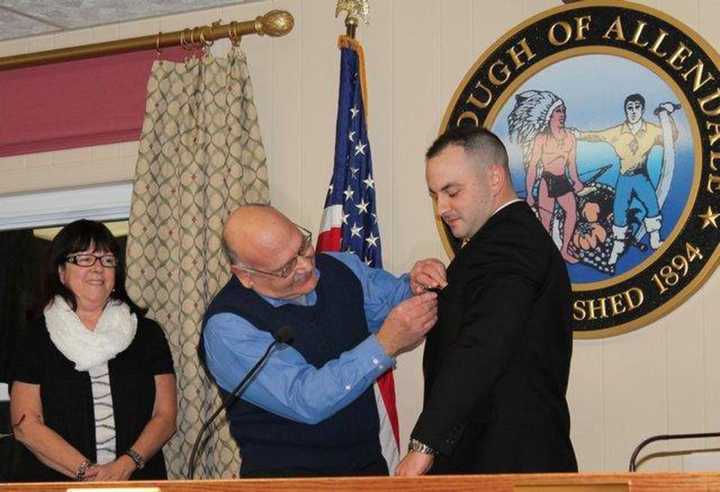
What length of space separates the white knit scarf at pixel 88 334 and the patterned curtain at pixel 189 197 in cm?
40

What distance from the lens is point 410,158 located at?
466 cm

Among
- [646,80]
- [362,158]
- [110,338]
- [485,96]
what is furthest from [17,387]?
[646,80]

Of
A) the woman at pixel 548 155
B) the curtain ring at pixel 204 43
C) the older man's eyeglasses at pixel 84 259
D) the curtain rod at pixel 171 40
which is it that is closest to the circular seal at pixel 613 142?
the woman at pixel 548 155

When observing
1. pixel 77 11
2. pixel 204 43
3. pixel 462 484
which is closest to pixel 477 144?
pixel 462 484

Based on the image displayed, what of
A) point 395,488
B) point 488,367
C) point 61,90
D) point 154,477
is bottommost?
point 154,477

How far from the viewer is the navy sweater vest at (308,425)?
3.16 m

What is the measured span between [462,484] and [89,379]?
262 centimetres

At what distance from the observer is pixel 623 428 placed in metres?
4.13

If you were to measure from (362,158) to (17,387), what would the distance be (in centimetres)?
151

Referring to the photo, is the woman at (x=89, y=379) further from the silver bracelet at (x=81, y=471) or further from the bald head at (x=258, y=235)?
the bald head at (x=258, y=235)

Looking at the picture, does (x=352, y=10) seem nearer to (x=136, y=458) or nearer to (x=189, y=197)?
(x=189, y=197)

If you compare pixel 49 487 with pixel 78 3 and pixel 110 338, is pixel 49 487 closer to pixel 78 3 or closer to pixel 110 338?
pixel 110 338

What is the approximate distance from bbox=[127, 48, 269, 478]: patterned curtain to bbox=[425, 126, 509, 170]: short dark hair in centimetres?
179

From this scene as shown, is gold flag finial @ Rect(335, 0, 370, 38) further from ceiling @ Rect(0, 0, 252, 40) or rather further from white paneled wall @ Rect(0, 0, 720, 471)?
ceiling @ Rect(0, 0, 252, 40)
